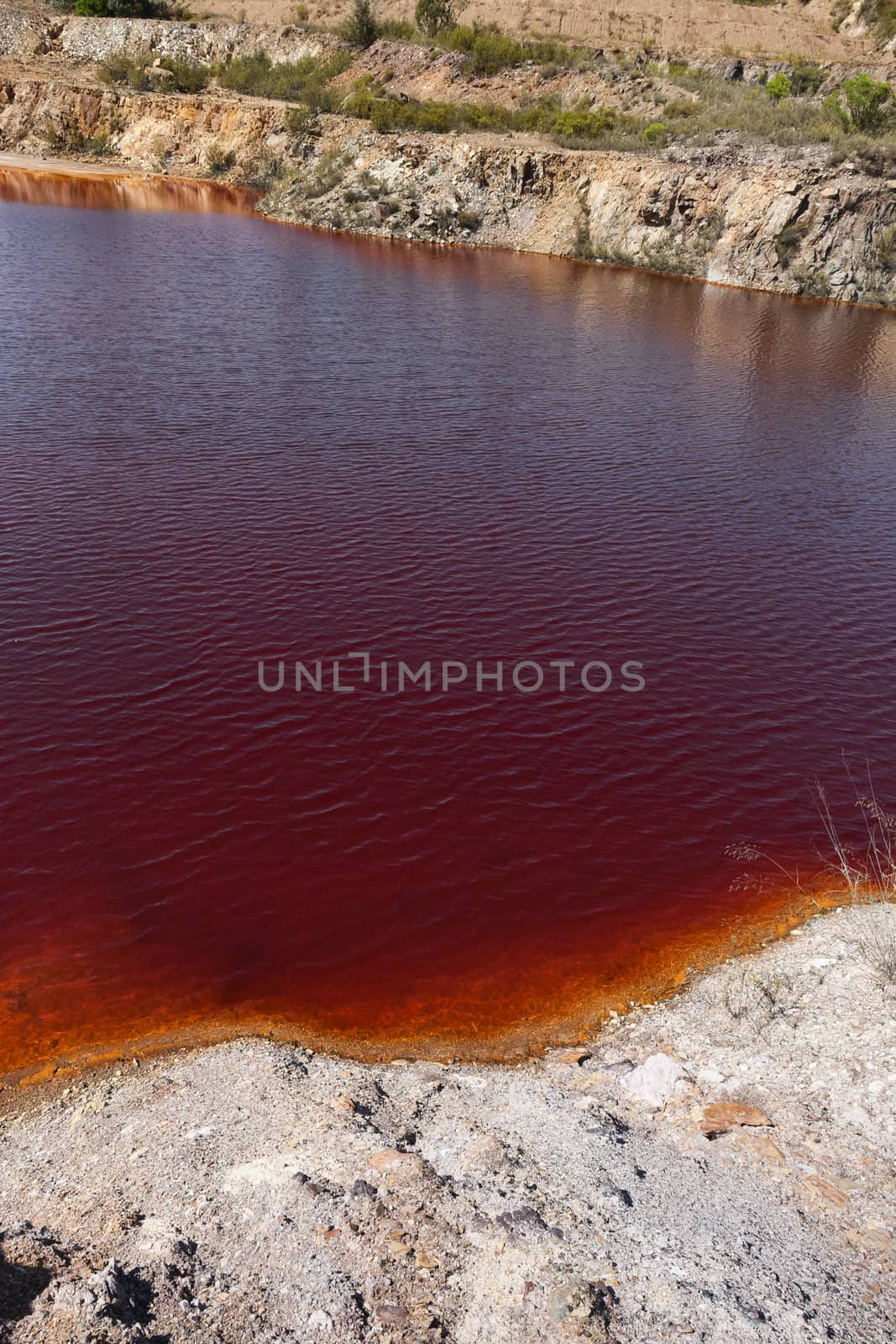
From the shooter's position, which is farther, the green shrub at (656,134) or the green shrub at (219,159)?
the green shrub at (219,159)

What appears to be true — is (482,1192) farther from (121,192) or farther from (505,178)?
(121,192)

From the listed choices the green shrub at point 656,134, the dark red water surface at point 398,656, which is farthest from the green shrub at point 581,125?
the dark red water surface at point 398,656

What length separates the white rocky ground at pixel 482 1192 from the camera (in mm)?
10117

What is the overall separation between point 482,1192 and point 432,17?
145004 mm

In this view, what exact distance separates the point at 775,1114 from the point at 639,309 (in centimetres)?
6574

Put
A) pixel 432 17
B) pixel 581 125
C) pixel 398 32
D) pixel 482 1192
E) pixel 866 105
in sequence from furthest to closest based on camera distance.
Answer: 1. pixel 398 32
2. pixel 432 17
3. pixel 581 125
4. pixel 866 105
5. pixel 482 1192

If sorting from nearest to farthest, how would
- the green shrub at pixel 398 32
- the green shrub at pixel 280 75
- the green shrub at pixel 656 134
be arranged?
the green shrub at pixel 656 134, the green shrub at pixel 280 75, the green shrub at pixel 398 32

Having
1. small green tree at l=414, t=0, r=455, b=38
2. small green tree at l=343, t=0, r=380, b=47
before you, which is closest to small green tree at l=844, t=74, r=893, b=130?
small green tree at l=414, t=0, r=455, b=38

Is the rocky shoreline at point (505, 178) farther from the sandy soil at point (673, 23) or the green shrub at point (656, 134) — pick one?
the sandy soil at point (673, 23)

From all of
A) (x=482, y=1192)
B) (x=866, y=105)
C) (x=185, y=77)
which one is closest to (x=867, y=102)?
(x=866, y=105)

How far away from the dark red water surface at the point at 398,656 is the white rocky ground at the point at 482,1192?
6.57 ft

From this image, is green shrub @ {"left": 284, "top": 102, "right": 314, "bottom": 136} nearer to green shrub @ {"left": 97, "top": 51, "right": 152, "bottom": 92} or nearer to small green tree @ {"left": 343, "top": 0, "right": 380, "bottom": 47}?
small green tree @ {"left": 343, "top": 0, "right": 380, "bottom": 47}

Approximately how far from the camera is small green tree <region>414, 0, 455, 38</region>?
393ft

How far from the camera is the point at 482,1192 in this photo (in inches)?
465
